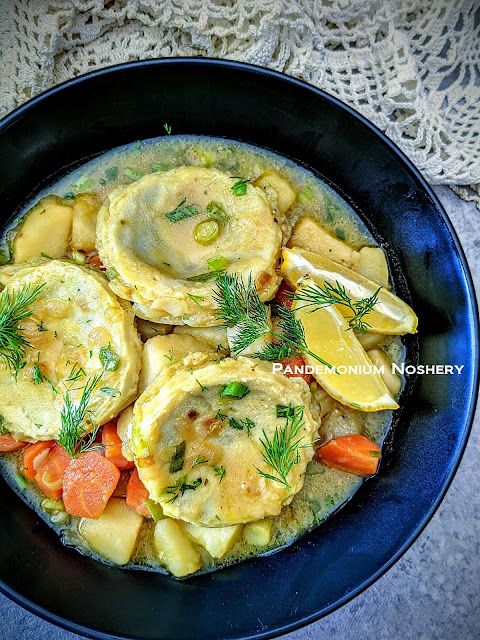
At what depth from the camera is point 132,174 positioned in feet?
10.3

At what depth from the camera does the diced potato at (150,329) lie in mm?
2891

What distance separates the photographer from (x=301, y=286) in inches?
110

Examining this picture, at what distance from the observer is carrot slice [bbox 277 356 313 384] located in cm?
287

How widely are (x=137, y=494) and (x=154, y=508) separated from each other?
0.12 m

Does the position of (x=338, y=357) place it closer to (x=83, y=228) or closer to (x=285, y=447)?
(x=285, y=447)

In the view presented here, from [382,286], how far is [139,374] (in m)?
1.27

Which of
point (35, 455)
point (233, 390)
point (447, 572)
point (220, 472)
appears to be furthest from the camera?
point (447, 572)

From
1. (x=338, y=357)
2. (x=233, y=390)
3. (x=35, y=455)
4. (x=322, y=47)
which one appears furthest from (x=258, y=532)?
(x=322, y=47)

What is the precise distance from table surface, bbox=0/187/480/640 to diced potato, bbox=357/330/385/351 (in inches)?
31.6

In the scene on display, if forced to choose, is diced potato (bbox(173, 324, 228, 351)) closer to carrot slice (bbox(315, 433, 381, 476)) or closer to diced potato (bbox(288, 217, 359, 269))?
diced potato (bbox(288, 217, 359, 269))

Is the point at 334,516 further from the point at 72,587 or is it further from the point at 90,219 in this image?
the point at 90,219

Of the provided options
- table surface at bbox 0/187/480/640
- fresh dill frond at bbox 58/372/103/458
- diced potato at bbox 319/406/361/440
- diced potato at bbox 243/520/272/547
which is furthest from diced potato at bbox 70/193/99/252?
table surface at bbox 0/187/480/640

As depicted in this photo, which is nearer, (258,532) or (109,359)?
(109,359)

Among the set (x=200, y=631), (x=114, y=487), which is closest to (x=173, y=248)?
(x=114, y=487)
